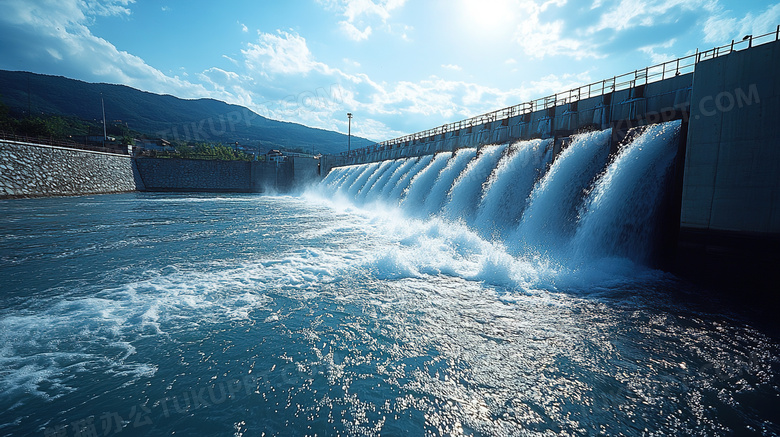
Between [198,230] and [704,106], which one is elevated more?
[704,106]

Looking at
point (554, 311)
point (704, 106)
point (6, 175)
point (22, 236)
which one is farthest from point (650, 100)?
point (6, 175)

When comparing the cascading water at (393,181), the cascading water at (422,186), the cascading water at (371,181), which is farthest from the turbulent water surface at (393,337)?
the cascading water at (371,181)

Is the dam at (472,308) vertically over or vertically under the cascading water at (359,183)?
under

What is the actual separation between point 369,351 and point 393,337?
501 millimetres

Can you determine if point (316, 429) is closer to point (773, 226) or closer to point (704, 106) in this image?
point (773, 226)

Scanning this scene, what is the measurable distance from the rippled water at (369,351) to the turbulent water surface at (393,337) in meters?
0.03

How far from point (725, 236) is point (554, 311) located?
5064 mm

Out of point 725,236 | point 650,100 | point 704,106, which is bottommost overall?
point 725,236

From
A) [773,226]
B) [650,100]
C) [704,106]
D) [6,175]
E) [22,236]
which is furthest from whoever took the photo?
[6,175]

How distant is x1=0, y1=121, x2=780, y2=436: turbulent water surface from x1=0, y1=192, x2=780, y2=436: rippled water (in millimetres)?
26

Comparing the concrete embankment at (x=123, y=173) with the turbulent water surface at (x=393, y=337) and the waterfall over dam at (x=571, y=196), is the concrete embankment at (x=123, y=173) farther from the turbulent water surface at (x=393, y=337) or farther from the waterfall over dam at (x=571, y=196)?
the waterfall over dam at (x=571, y=196)

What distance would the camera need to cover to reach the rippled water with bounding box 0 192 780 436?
3.06m

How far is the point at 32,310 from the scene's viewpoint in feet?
16.8

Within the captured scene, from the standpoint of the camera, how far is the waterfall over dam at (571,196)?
8.48 m
